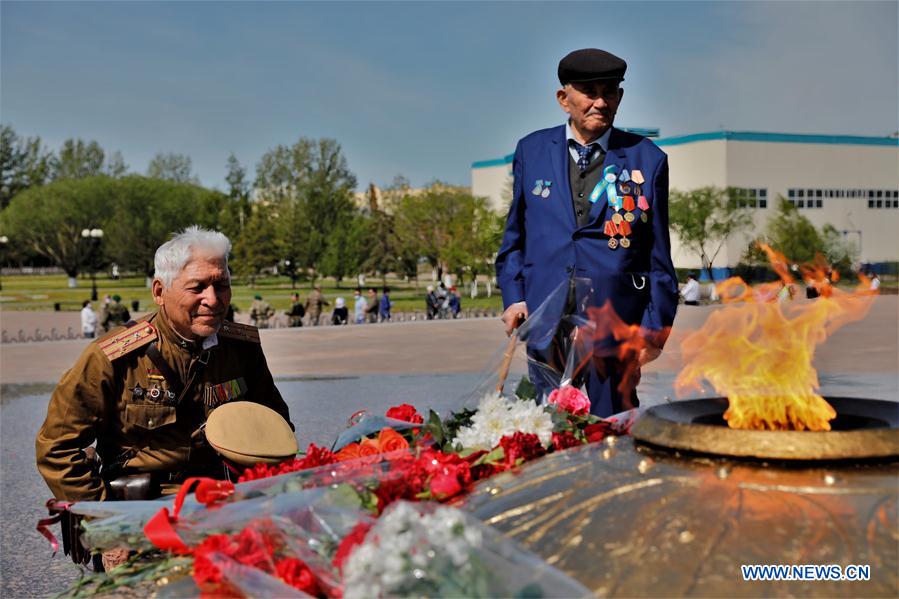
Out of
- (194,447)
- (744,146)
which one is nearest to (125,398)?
(194,447)

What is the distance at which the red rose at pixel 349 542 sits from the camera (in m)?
1.77

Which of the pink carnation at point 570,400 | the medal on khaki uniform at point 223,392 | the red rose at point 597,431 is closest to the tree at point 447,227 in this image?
the medal on khaki uniform at point 223,392

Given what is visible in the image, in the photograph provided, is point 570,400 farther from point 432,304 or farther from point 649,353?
point 432,304

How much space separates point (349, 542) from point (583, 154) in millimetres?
2167

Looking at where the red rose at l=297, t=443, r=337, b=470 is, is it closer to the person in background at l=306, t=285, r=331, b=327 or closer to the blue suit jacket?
the blue suit jacket

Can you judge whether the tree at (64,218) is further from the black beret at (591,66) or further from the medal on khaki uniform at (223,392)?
the black beret at (591,66)

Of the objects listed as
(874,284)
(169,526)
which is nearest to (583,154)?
(169,526)

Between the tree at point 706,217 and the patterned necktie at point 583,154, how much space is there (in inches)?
2113

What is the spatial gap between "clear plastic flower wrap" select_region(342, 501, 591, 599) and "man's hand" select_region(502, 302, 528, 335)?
170 centimetres

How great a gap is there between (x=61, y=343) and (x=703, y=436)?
22409 millimetres

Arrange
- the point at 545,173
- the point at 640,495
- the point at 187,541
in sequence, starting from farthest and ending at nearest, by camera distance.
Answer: the point at 545,173 → the point at 187,541 → the point at 640,495

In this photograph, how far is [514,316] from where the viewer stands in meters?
3.39

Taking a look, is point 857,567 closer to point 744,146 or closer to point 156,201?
point 744,146

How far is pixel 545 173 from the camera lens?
3.63 meters
